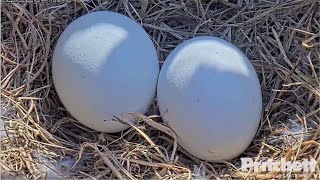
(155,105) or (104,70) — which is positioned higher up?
(104,70)

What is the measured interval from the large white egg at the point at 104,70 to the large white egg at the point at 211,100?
0.17 ft

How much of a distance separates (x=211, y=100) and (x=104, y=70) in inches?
9.7

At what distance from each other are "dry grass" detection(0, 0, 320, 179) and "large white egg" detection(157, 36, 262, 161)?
4 cm

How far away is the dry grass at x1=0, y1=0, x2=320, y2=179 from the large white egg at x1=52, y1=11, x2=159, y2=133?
5 centimetres

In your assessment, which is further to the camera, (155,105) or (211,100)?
(155,105)

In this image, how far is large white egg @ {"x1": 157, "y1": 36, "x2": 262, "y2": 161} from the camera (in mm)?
1404

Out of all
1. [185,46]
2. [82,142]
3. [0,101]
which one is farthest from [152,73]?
[0,101]

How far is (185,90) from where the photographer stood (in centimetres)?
142

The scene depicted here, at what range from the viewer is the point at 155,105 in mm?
1512

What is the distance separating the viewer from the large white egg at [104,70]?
145 centimetres

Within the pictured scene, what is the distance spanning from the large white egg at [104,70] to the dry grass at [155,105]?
0.05 meters

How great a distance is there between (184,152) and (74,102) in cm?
27

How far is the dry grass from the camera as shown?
1.44m

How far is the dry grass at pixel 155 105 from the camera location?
4.72 feet
